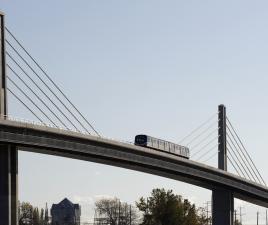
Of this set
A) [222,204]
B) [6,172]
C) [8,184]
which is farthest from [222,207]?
[6,172]

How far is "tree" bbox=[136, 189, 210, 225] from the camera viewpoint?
13300 cm

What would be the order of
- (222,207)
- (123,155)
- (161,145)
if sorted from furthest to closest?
(222,207)
(161,145)
(123,155)

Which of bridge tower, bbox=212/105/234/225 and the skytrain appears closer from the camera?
the skytrain

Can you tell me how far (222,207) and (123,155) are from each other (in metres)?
27.5

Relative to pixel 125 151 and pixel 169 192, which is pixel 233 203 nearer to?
pixel 169 192

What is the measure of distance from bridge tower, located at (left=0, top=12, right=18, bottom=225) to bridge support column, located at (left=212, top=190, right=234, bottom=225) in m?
44.1

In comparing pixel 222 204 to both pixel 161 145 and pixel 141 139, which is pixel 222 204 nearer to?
pixel 161 145

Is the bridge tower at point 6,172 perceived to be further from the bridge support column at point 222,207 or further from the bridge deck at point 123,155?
the bridge support column at point 222,207

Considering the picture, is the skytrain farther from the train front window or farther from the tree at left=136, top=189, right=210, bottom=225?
the tree at left=136, top=189, right=210, bottom=225

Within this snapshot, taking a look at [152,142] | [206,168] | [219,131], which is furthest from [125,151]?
[219,131]

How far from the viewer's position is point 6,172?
79.0m

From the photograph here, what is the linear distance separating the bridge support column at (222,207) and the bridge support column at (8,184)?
144 ft

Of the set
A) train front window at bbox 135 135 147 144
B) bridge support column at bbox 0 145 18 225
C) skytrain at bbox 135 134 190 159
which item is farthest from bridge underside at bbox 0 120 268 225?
train front window at bbox 135 135 147 144

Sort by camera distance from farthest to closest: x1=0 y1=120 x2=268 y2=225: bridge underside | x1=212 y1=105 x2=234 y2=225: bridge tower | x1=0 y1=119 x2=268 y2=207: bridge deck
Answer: x1=212 y1=105 x2=234 y2=225: bridge tower → x1=0 y1=120 x2=268 y2=225: bridge underside → x1=0 y1=119 x2=268 y2=207: bridge deck
